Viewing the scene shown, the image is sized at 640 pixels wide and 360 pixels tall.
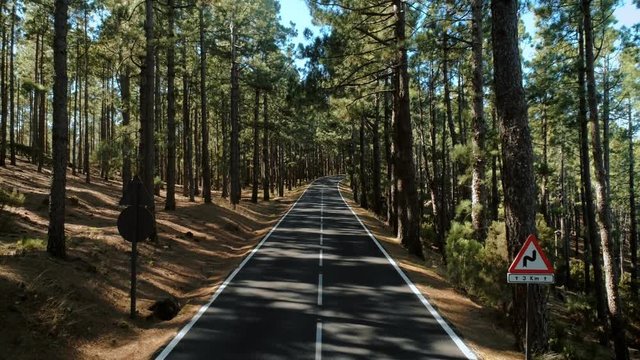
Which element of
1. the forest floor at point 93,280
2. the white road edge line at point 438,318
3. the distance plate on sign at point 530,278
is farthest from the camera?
the white road edge line at point 438,318

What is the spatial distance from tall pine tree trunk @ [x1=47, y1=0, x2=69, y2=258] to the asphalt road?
3.86 metres

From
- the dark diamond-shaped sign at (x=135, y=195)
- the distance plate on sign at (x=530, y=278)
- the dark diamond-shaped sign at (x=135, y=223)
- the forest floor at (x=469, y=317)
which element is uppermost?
the dark diamond-shaped sign at (x=135, y=195)

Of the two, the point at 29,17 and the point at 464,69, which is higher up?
the point at 29,17

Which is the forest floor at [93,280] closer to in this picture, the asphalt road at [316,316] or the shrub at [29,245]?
the shrub at [29,245]

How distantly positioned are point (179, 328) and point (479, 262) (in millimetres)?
7906

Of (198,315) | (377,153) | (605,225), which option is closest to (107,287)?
(198,315)

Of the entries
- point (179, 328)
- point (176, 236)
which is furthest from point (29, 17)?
point (179, 328)

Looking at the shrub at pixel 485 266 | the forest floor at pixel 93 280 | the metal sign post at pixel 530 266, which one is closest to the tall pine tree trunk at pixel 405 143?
the shrub at pixel 485 266

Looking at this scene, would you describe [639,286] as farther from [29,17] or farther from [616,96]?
[29,17]

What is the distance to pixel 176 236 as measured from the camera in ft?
62.7

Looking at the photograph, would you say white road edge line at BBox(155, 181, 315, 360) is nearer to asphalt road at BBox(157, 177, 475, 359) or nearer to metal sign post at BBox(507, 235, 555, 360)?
asphalt road at BBox(157, 177, 475, 359)

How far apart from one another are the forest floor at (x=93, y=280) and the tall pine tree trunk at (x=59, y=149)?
1.53ft

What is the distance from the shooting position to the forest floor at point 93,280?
8.27m

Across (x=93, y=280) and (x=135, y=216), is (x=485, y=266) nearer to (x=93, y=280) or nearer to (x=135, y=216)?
(x=135, y=216)
